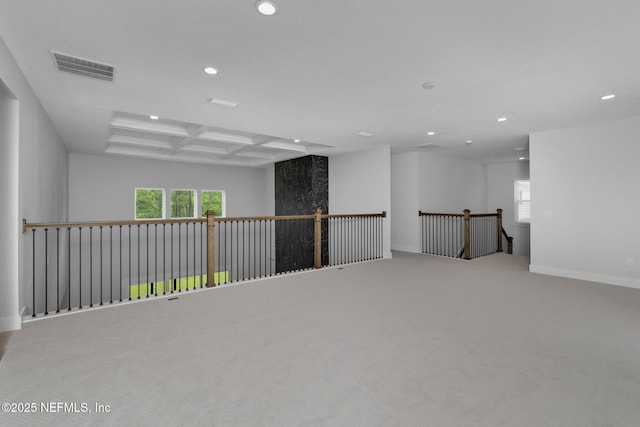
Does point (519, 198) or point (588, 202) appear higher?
point (519, 198)

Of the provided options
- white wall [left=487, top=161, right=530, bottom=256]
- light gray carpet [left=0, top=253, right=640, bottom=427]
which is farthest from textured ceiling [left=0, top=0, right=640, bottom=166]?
white wall [left=487, top=161, right=530, bottom=256]

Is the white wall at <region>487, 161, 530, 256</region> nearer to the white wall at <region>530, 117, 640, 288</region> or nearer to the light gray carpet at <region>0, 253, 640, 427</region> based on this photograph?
the white wall at <region>530, 117, 640, 288</region>

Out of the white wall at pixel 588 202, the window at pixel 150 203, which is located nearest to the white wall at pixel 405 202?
the white wall at pixel 588 202

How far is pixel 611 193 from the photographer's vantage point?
15.9 ft

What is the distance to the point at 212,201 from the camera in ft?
33.0

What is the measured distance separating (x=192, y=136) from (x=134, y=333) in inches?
172

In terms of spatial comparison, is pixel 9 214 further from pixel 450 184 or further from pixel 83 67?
pixel 450 184

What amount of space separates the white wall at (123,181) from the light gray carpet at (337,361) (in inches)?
230

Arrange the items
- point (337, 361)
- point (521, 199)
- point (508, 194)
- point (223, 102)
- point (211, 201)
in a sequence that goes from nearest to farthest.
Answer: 1. point (337, 361)
2. point (223, 102)
3. point (521, 199)
4. point (508, 194)
5. point (211, 201)

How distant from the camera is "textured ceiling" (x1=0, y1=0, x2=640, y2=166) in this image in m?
2.17

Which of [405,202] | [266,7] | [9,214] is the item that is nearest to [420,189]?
[405,202]

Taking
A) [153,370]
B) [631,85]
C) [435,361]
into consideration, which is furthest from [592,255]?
[153,370]

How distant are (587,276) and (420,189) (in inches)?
149

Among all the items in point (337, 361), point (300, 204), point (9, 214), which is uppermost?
point (300, 204)
